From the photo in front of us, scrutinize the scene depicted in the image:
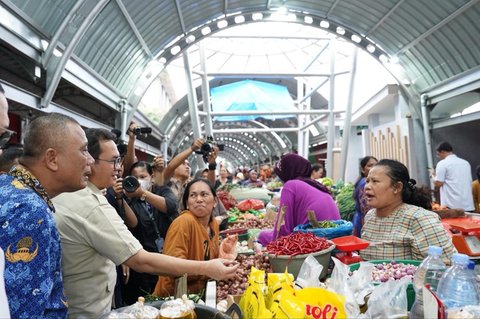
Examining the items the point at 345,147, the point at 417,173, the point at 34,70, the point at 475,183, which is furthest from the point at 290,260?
the point at 345,147

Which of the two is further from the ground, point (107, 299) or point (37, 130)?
point (37, 130)

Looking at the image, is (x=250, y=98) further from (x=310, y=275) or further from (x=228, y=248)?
(x=310, y=275)

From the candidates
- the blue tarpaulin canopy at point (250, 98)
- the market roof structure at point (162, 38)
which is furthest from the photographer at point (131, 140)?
the blue tarpaulin canopy at point (250, 98)

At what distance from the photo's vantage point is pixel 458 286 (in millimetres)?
1586

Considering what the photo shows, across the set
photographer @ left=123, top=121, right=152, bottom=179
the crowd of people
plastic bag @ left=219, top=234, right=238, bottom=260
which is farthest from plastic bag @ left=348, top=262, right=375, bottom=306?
photographer @ left=123, top=121, right=152, bottom=179

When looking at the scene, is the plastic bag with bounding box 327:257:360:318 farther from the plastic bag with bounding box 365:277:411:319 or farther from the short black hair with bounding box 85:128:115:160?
the short black hair with bounding box 85:128:115:160

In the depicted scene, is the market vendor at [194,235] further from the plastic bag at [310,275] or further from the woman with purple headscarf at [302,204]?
the plastic bag at [310,275]

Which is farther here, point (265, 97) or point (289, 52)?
point (289, 52)

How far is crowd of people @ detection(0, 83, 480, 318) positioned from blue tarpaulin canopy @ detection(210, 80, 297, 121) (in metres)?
7.38

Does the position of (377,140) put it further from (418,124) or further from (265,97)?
(265,97)

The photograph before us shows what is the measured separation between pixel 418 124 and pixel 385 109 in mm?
4610

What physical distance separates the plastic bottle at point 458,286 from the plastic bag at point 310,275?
53 centimetres

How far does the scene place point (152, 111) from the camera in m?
15.4

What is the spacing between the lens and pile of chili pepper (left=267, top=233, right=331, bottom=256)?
222 cm
